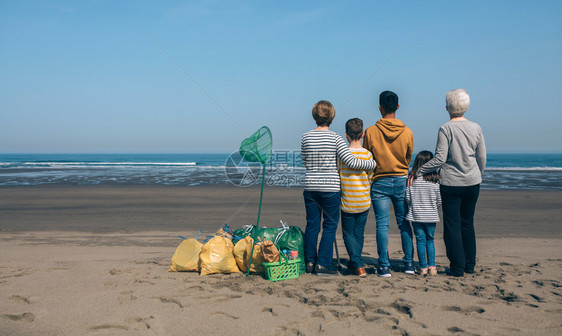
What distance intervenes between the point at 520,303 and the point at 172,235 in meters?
5.16

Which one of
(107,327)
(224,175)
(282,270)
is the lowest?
(107,327)

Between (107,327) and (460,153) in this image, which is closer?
(107,327)

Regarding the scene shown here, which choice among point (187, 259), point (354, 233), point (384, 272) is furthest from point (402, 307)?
point (187, 259)

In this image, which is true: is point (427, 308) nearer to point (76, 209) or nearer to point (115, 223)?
point (115, 223)

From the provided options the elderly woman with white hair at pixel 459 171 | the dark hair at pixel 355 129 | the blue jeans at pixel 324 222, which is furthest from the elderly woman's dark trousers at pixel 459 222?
the blue jeans at pixel 324 222

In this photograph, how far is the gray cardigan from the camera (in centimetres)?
386

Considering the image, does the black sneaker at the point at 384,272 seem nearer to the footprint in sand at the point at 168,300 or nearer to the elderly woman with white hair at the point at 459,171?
the elderly woman with white hair at the point at 459,171

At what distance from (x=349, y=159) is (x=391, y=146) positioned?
0.49m

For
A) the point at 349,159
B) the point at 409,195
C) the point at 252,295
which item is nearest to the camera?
the point at 252,295

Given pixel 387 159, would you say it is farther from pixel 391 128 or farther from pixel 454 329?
pixel 454 329

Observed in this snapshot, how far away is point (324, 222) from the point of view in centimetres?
403

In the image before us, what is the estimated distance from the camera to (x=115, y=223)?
7.78 meters

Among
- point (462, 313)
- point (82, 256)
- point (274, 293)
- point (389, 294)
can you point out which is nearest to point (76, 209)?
point (82, 256)

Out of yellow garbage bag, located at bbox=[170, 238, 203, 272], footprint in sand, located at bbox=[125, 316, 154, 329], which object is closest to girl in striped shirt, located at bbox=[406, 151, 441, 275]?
yellow garbage bag, located at bbox=[170, 238, 203, 272]
